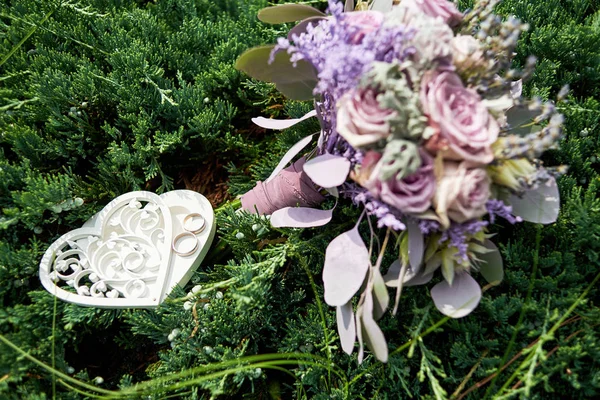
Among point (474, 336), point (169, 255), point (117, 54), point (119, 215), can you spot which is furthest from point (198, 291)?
point (117, 54)

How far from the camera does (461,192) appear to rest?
0.69 m

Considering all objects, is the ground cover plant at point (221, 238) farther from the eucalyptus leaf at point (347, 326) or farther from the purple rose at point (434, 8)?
the purple rose at point (434, 8)

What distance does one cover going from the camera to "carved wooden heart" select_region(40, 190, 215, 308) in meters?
1.07

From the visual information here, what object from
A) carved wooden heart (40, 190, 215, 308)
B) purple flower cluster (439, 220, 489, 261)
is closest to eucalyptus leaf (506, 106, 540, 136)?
purple flower cluster (439, 220, 489, 261)

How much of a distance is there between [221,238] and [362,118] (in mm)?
546

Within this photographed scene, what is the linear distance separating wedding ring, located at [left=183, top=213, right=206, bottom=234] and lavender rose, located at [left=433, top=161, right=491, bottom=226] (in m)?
0.62

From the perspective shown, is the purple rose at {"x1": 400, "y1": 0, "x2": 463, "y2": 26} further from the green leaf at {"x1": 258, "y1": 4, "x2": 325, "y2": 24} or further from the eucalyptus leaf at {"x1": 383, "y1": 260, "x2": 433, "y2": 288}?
the eucalyptus leaf at {"x1": 383, "y1": 260, "x2": 433, "y2": 288}

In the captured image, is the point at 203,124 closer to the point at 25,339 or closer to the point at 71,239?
the point at 71,239

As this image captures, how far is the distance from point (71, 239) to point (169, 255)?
24 cm

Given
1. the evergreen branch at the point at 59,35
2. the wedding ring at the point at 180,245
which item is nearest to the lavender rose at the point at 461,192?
the wedding ring at the point at 180,245

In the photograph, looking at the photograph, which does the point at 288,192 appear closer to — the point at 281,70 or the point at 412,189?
the point at 281,70

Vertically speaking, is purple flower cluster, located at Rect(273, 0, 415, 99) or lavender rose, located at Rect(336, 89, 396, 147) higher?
purple flower cluster, located at Rect(273, 0, 415, 99)

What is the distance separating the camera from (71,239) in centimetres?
112

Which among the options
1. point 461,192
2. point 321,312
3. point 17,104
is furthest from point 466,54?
point 17,104
